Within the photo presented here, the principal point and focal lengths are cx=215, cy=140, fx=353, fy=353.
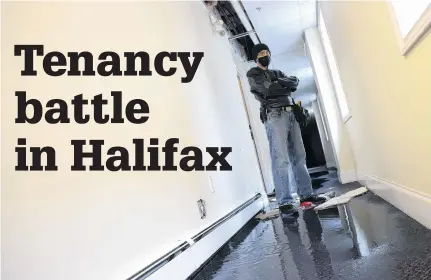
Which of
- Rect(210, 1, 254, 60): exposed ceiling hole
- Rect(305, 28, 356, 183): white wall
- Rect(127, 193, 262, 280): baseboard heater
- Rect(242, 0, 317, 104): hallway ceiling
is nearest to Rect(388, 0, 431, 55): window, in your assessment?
Rect(127, 193, 262, 280): baseboard heater

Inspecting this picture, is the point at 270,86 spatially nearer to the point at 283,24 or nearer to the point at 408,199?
the point at 408,199

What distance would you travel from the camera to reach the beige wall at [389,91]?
4.09 ft

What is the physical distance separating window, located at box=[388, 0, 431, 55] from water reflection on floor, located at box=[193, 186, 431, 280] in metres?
0.68

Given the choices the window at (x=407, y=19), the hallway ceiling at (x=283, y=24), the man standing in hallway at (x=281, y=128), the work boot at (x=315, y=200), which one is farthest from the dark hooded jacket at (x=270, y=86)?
the window at (x=407, y=19)

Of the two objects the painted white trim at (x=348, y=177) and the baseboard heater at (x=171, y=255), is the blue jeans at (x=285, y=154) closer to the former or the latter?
the baseboard heater at (x=171, y=255)

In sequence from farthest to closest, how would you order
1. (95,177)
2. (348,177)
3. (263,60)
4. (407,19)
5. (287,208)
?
(348,177) < (263,60) < (287,208) < (407,19) < (95,177)

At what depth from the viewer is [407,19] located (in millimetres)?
1282

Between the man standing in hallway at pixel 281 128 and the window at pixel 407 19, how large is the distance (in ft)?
5.26

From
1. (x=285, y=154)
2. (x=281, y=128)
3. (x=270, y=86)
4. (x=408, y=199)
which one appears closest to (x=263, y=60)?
(x=270, y=86)

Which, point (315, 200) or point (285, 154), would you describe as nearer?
point (315, 200)

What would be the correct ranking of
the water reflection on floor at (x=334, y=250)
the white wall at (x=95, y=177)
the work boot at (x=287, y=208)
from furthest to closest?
the work boot at (x=287, y=208) → the water reflection on floor at (x=334, y=250) → the white wall at (x=95, y=177)

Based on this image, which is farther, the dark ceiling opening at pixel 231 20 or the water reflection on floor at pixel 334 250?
the dark ceiling opening at pixel 231 20

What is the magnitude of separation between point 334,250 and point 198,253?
569 millimetres

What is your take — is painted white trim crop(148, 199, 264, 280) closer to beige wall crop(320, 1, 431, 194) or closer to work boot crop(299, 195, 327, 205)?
work boot crop(299, 195, 327, 205)
